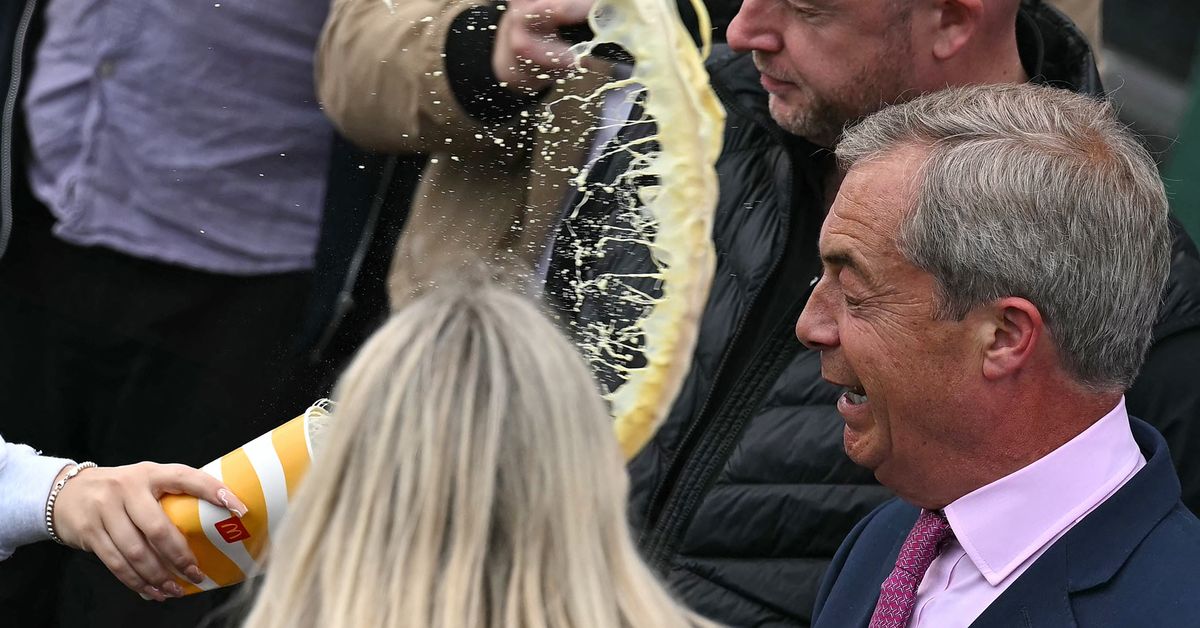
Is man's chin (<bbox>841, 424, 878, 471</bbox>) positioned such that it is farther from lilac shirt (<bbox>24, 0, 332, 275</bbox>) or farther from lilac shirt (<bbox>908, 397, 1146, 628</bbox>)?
lilac shirt (<bbox>24, 0, 332, 275</bbox>)

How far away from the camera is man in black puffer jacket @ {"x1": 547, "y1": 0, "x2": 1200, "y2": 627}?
73.4 inches

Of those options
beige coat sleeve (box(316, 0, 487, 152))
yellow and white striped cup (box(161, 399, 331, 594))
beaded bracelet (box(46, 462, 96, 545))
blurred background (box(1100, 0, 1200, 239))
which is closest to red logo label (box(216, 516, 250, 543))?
yellow and white striped cup (box(161, 399, 331, 594))

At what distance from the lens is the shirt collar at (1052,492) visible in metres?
1.46

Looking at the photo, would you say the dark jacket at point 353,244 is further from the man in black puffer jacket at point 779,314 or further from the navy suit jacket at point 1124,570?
the navy suit jacket at point 1124,570

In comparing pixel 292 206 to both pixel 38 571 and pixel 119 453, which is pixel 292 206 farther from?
pixel 38 571

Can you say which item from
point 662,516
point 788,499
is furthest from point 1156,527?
point 662,516

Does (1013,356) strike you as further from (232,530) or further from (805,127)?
(232,530)

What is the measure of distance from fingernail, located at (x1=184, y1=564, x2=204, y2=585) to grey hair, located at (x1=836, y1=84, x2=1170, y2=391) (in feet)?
2.59

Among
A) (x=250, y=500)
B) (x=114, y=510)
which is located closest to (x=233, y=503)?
(x=250, y=500)

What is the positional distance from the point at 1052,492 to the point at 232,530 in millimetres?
811

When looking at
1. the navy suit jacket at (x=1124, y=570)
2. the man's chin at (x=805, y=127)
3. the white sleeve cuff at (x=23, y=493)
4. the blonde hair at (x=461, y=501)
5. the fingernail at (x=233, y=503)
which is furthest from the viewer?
the man's chin at (x=805, y=127)

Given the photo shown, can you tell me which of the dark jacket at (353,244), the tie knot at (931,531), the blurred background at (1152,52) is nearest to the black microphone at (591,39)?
the dark jacket at (353,244)

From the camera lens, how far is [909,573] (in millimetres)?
1546

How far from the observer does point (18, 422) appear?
2139mm
